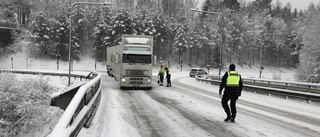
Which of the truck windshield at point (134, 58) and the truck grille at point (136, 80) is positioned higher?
the truck windshield at point (134, 58)

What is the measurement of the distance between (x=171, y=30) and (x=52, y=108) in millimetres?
59465

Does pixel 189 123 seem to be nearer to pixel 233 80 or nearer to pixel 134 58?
pixel 233 80

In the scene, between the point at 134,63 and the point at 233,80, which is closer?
the point at 233,80

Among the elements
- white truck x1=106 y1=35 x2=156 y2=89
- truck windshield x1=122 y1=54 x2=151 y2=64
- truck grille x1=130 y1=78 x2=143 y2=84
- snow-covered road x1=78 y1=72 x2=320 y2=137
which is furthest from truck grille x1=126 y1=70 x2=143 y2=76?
snow-covered road x1=78 y1=72 x2=320 y2=137

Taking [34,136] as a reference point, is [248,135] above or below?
above

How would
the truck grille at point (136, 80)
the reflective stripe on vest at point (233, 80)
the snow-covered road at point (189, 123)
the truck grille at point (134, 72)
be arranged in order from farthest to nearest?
the truck grille at point (136, 80) → the truck grille at point (134, 72) → the reflective stripe on vest at point (233, 80) → the snow-covered road at point (189, 123)

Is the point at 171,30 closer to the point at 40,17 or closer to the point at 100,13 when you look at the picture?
the point at 100,13

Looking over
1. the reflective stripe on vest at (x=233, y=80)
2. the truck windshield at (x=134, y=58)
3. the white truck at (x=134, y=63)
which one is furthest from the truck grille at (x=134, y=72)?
the reflective stripe on vest at (x=233, y=80)

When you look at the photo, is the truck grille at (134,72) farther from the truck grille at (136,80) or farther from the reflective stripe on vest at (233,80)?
the reflective stripe on vest at (233,80)

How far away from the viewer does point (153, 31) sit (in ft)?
211

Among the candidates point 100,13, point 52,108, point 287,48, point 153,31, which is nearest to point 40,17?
point 100,13

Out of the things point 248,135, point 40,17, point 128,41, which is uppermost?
point 40,17

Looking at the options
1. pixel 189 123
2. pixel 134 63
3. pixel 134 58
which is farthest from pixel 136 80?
pixel 189 123

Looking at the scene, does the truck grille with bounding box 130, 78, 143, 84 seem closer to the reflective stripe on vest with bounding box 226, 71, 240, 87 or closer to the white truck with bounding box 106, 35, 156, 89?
the white truck with bounding box 106, 35, 156, 89
